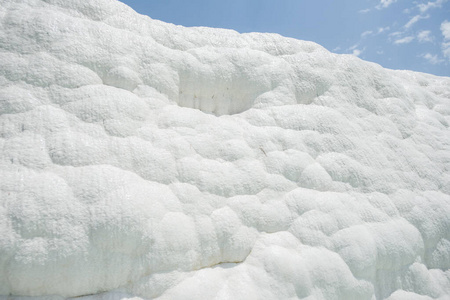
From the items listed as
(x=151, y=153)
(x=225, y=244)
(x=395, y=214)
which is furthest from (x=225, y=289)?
(x=395, y=214)

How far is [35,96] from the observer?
2078 millimetres

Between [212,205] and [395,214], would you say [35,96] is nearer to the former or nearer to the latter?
[212,205]

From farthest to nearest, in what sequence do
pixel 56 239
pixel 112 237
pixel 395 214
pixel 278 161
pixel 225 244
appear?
pixel 395 214 → pixel 278 161 → pixel 225 244 → pixel 112 237 → pixel 56 239

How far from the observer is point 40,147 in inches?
76.0

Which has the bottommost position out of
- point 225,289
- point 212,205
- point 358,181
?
point 225,289

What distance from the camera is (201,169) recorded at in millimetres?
2309

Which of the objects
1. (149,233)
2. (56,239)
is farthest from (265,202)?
(56,239)

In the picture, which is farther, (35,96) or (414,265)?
(414,265)

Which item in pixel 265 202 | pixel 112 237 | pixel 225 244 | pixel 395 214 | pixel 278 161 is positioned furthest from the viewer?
pixel 395 214

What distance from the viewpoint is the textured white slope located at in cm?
183

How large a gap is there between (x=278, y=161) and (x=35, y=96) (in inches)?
68.9

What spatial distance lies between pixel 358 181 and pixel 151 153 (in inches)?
68.9

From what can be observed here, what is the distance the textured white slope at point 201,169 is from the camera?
1.83 metres

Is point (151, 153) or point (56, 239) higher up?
point (151, 153)
